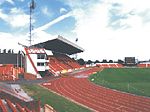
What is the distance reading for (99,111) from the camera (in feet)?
109

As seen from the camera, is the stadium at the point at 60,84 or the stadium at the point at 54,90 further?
the stadium at the point at 60,84

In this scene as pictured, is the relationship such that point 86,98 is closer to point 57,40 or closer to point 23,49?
point 23,49

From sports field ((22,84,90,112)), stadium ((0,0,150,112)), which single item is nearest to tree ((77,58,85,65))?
stadium ((0,0,150,112))

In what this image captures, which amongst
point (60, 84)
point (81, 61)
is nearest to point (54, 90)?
point (60, 84)

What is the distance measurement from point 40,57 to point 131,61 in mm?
55873

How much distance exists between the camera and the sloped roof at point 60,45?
8374cm

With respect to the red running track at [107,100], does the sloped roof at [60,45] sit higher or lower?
higher

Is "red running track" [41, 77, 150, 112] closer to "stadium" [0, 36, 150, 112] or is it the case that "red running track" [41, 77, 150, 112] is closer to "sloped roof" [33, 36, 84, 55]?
"stadium" [0, 36, 150, 112]

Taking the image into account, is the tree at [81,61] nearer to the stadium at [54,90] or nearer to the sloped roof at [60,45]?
the sloped roof at [60,45]

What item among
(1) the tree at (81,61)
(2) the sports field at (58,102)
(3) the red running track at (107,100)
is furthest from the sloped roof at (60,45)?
(2) the sports field at (58,102)

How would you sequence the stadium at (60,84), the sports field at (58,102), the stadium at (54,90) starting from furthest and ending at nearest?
the stadium at (60,84)
the sports field at (58,102)
the stadium at (54,90)

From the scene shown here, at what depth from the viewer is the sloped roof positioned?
8374 centimetres

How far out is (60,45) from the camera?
91125 millimetres

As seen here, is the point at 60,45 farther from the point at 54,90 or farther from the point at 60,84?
the point at 54,90
